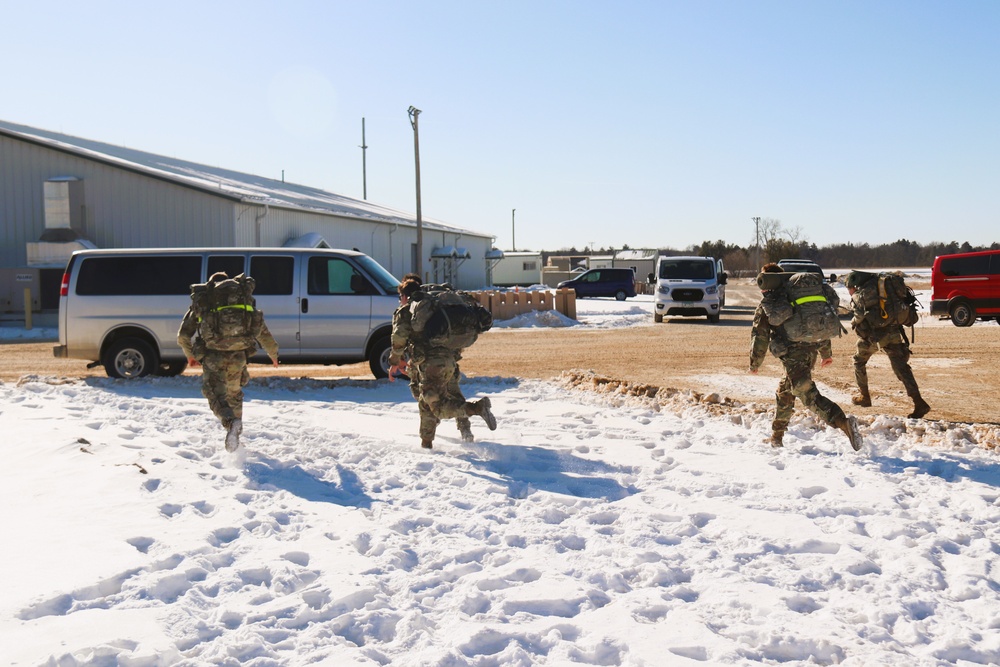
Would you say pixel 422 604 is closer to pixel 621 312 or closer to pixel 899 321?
pixel 899 321

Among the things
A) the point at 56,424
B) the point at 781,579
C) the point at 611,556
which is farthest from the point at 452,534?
the point at 56,424

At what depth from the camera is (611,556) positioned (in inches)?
198

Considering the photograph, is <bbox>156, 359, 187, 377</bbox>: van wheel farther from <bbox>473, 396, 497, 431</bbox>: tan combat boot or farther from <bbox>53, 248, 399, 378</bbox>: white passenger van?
<bbox>473, 396, 497, 431</bbox>: tan combat boot

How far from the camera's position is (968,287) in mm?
21922

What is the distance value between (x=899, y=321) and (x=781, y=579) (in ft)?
19.1

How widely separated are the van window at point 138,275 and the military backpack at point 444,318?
634cm

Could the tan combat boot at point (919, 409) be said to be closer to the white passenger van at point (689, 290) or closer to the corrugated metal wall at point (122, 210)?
the white passenger van at point (689, 290)

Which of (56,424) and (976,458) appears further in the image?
(56,424)

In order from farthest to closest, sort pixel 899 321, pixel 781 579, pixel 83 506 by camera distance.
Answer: pixel 899 321 → pixel 83 506 → pixel 781 579

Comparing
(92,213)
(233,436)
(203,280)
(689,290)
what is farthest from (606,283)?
(233,436)

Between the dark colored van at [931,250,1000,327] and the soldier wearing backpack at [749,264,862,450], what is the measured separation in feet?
53.3

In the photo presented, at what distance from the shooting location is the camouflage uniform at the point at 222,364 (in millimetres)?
7840

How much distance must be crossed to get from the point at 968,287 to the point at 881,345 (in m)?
14.5

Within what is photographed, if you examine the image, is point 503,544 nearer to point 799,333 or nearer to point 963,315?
point 799,333
